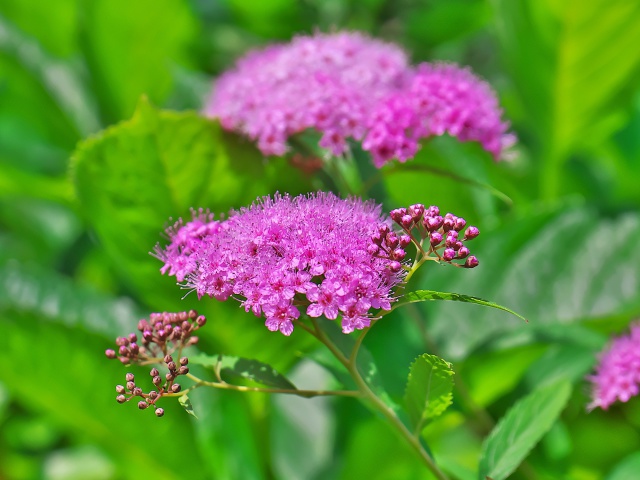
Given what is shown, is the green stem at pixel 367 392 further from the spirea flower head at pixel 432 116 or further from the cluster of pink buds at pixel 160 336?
the spirea flower head at pixel 432 116

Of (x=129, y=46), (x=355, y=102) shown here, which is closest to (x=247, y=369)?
(x=355, y=102)

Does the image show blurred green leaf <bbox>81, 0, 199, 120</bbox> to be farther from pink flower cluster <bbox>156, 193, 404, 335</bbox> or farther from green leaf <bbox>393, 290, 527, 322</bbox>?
green leaf <bbox>393, 290, 527, 322</bbox>

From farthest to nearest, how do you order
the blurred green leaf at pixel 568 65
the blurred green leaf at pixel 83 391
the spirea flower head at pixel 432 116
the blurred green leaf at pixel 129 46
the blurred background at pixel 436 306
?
1. the blurred green leaf at pixel 129 46
2. the blurred green leaf at pixel 568 65
3. the blurred green leaf at pixel 83 391
4. the blurred background at pixel 436 306
5. the spirea flower head at pixel 432 116


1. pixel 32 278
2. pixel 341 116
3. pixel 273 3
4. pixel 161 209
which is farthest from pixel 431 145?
pixel 273 3

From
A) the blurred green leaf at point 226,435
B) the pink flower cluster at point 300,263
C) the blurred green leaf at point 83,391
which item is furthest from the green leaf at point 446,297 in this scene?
the blurred green leaf at point 83,391

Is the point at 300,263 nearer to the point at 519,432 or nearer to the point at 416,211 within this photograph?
the point at 416,211

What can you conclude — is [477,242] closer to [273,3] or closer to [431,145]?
[431,145]
